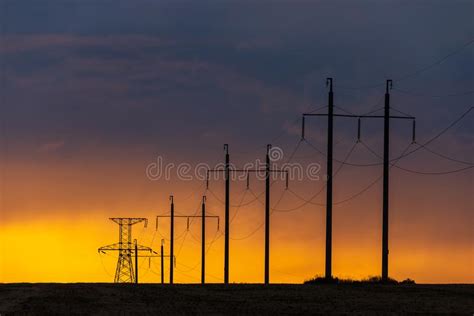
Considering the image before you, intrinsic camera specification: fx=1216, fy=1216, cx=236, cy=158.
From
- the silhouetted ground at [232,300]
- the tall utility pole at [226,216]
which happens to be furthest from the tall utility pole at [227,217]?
the silhouetted ground at [232,300]

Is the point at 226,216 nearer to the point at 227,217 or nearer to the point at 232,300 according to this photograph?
the point at 227,217

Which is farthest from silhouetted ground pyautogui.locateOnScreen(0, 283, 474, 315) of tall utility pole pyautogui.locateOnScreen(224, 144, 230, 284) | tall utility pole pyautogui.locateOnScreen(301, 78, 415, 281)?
tall utility pole pyautogui.locateOnScreen(224, 144, 230, 284)

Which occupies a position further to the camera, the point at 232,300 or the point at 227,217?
the point at 227,217

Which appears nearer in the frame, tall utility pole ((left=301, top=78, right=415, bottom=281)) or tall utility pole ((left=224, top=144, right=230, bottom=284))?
tall utility pole ((left=301, top=78, right=415, bottom=281))

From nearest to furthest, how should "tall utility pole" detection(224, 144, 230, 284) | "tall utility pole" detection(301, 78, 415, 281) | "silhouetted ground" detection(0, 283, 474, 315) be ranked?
"silhouetted ground" detection(0, 283, 474, 315) → "tall utility pole" detection(301, 78, 415, 281) → "tall utility pole" detection(224, 144, 230, 284)

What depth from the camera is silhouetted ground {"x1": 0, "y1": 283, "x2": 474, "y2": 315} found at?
33.0 m

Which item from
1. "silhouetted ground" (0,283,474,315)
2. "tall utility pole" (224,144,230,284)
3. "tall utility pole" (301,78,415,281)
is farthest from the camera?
"tall utility pole" (224,144,230,284)

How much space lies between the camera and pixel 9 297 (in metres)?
40.4

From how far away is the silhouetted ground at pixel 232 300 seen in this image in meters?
33.0

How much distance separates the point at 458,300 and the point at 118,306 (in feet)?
34.9

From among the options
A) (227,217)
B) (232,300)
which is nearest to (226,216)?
(227,217)

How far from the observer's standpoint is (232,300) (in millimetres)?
38312

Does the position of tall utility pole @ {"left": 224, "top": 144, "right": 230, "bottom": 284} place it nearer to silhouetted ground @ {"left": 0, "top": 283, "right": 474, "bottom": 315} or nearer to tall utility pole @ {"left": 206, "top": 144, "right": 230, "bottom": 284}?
tall utility pole @ {"left": 206, "top": 144, "right": 230, "bottom": 284}

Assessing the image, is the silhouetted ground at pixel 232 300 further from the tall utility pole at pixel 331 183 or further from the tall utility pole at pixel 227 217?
the tall utility pole at pixel 227 217
